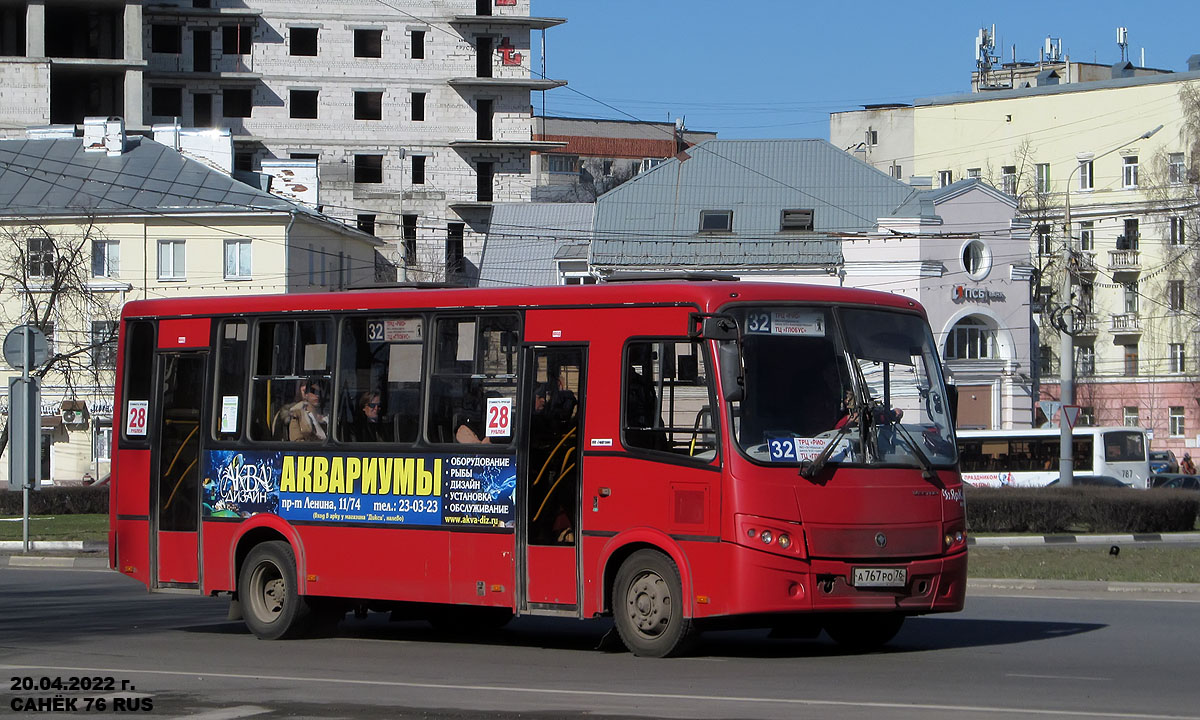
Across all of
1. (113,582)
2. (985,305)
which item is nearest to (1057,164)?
(985,305)

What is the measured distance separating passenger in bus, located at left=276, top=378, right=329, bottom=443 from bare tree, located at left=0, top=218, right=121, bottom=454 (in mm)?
32640

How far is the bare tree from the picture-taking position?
5056 centimetres

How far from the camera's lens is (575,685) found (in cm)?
1159

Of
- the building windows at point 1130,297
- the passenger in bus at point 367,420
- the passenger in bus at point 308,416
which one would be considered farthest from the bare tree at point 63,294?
the building windows at point 1130,297

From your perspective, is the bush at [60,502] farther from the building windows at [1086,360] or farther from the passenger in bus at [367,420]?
the building windows at [1086,360]

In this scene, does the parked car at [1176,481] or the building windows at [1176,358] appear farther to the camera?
the building windows at [1176,358]

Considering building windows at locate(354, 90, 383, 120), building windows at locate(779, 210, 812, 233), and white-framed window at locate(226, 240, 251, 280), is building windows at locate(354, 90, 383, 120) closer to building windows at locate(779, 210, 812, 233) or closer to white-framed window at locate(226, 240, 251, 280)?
white-framed window at locate(226, 240, 251, 280)

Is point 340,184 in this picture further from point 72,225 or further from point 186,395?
point 186,395

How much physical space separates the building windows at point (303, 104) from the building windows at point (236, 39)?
11.5 feet

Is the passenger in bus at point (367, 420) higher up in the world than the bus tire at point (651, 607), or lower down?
higher up

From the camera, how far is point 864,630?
45.9 feet

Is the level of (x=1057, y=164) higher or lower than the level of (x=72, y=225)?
higher

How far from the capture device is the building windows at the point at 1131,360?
8119cm

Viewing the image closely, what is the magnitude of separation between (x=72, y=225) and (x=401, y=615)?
4909cm
